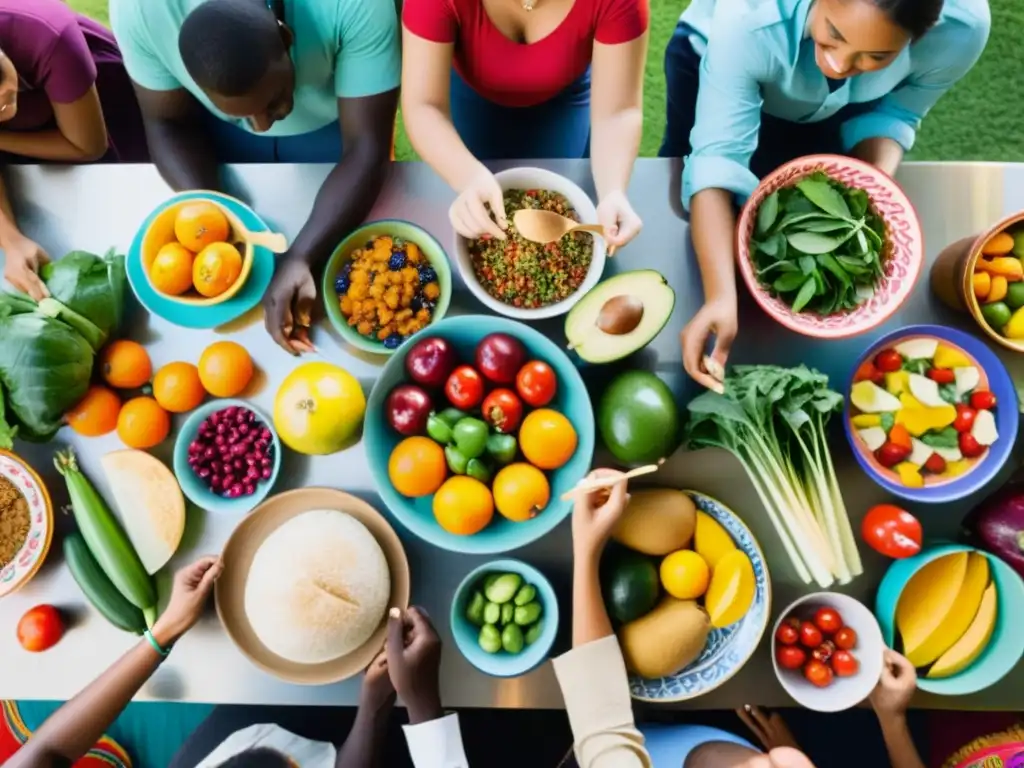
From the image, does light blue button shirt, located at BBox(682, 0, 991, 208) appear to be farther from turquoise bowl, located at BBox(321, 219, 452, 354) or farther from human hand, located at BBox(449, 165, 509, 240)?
turquoise bowl, located at BBox(321, 219, 452, 354)

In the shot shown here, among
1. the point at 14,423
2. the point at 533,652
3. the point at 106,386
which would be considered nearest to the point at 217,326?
the point at 106,386

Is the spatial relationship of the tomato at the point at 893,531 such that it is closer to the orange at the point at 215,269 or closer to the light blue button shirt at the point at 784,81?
the light blue button shirt at the point at 784,81

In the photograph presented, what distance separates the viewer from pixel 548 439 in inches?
39.9

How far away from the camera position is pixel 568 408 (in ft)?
3.51

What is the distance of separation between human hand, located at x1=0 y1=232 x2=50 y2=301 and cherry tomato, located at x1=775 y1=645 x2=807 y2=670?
1.32 metres

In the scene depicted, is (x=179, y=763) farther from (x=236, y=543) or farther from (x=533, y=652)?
(x=533, y=652)

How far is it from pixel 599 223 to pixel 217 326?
0.68m

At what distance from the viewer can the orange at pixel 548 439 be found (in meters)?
1.01

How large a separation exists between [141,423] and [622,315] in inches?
31.6

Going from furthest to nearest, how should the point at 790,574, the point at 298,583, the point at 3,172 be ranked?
the point at 3,172, the point at 790,574, the point at 298,583

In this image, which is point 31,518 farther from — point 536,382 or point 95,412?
point 536,382

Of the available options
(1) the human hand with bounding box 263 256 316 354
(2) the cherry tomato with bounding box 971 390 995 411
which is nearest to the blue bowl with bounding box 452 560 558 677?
(1) the human hand with bounding box 263 256 316 354

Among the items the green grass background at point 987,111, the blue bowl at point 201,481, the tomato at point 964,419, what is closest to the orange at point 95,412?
the blue bowl at point 201,481

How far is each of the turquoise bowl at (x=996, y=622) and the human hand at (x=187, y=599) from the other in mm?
1060
